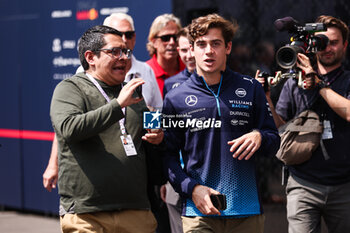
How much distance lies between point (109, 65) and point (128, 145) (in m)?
0.47

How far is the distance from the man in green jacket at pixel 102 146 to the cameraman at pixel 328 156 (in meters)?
1.35

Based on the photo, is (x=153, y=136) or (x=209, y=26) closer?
(x=153, y=136)

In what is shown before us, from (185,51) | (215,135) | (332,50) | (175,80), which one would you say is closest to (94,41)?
(215,135)

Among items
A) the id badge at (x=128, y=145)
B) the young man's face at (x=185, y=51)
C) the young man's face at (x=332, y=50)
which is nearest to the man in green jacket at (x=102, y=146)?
the id badge at (x=128, y=145)

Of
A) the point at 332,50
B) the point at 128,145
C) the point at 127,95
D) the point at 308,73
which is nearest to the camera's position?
the point at 127,95

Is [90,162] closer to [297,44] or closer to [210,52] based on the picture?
[210,52]

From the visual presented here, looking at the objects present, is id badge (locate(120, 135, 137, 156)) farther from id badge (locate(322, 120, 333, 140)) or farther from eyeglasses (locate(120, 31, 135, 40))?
eyeglasses (locate(120, 31, 135, 40))

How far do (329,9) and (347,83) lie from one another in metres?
0.95

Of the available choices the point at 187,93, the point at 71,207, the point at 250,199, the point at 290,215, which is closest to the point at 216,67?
the point at 187,93

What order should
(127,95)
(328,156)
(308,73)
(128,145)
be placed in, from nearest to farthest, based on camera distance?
(127,95) → (128,145) → (308,73) → (328,156)

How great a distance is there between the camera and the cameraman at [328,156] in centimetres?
461

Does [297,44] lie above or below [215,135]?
above

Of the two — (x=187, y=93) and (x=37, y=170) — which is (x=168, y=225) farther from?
(x=37, y=170)

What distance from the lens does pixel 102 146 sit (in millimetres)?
3691
